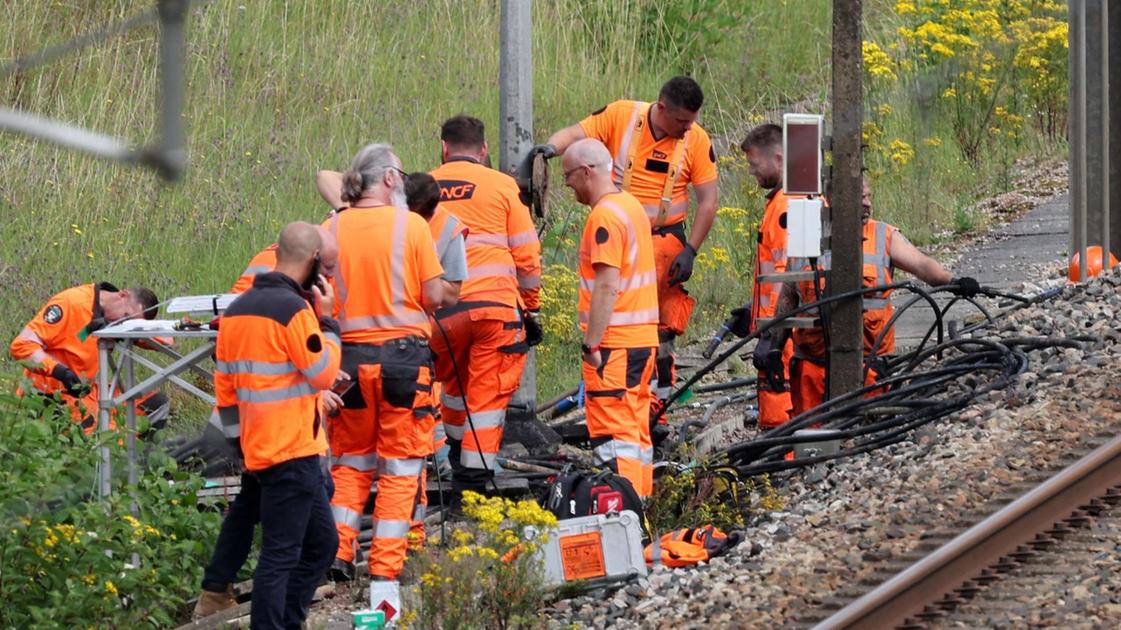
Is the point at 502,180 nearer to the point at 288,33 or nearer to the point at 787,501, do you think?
the point at 787,501

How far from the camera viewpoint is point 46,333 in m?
10.3

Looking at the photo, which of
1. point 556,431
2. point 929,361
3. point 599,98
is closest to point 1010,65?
point 599,98

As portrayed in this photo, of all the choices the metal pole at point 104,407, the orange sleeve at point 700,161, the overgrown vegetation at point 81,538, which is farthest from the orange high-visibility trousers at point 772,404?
the metal pole at point 104,407

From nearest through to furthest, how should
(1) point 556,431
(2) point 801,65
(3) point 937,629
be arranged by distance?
(3) point 937,629, (1) point 556,431, (2) point 801,65

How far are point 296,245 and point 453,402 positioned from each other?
8.18ft

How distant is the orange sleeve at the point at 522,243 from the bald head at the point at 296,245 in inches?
94.0

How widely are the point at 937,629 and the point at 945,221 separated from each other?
1111 cm

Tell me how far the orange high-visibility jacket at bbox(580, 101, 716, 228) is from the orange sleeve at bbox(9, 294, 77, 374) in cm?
324

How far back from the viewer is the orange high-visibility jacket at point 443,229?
847cm

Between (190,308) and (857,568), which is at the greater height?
(190,308)

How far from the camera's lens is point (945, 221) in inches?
666

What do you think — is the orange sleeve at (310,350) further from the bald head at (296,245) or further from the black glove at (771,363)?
the black glove at (771,363)

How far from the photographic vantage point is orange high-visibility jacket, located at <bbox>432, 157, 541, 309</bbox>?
9219 mm

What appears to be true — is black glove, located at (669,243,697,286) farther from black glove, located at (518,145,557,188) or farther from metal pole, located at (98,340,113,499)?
metal pole, located at (98,340,113,499)
